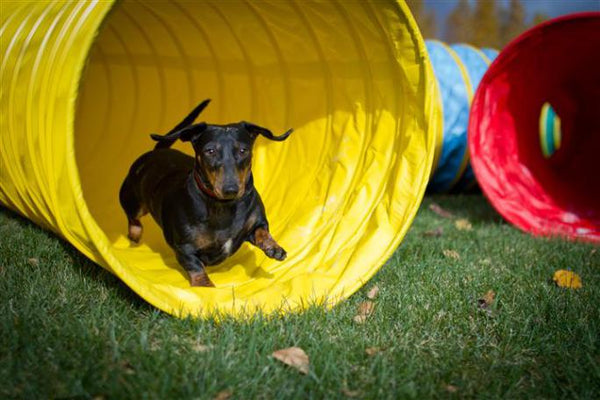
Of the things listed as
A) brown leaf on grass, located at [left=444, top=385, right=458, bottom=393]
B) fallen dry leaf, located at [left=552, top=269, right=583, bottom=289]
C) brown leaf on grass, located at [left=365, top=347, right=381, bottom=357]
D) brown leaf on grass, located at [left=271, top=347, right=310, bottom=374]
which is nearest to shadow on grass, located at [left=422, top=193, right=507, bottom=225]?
fallen dry leaf, located at [left=552, top=269, right=583, bottom=289]

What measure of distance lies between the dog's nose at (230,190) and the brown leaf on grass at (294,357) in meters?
0.89

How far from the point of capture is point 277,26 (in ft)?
14.9

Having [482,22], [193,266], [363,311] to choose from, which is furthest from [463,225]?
[482,22]

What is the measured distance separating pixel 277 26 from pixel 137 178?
1.53 metres

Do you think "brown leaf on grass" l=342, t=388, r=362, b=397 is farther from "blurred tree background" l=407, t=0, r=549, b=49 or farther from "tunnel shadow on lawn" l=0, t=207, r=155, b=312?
"blurred tree background" l=407, t=0, r=549, b=49

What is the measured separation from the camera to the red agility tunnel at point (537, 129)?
511cm

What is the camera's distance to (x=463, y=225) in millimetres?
5395

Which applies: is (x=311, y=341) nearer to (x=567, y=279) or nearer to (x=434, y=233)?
(x=567, y=279)

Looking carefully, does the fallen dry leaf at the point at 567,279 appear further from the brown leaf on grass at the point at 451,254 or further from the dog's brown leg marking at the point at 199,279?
the dog's brown leg marking at the point at 199,279

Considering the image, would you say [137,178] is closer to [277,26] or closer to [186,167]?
[186,167]

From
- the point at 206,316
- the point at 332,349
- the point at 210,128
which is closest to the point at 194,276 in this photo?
the point at 206,316

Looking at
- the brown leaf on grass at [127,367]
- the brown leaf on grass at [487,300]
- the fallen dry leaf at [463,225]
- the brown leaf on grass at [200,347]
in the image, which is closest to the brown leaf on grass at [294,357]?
the brown leaf on grass at [200,347]

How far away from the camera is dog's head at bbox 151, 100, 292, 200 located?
10.3 ft

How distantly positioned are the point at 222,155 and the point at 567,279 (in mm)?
2202
